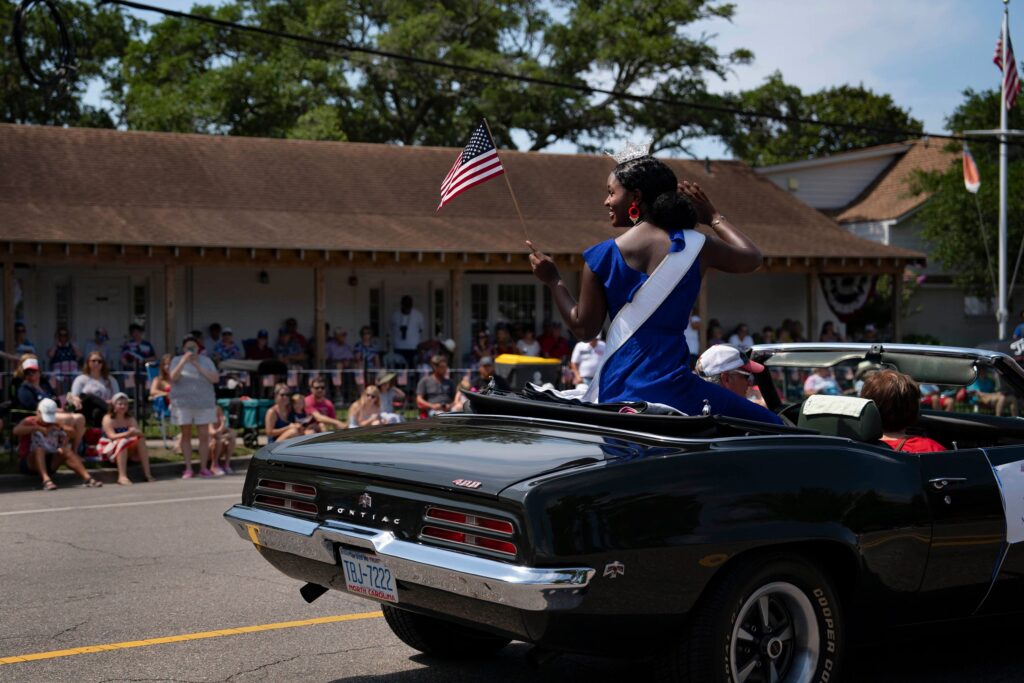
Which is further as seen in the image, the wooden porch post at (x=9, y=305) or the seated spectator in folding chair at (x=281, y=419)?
the wooden porch post at (x=9, y=305)

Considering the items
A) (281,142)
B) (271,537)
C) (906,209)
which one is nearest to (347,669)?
(271,537)

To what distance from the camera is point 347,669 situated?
5.17m

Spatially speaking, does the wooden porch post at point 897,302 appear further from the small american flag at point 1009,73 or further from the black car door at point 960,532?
the black car door at point 960,532

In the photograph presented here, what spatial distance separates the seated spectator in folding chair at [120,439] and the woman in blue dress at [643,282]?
957cm

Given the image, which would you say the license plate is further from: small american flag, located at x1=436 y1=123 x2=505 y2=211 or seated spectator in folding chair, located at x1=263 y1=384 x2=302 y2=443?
seated spectator in folding chair, located at x1=263 y1=384 x2=302 y2=443

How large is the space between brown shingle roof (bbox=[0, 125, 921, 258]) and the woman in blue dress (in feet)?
53.2

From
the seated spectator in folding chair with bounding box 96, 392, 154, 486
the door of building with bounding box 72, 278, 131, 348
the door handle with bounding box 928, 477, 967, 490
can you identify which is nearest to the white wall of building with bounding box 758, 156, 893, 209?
the door of building with bounding box 72, 278, 131, 348

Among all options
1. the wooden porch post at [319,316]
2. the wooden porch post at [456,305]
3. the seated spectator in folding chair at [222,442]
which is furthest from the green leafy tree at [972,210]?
the seated spectator in folding chair at [222,442]

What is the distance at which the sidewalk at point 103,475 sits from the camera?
1302 centimetres

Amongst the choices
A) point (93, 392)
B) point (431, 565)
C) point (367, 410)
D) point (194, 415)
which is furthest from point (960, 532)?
point (93, 392)

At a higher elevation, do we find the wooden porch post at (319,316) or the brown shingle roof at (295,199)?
the brown shingle roof at (295,199)

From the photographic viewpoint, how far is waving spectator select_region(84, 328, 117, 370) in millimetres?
21475

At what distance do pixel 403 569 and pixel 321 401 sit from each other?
38.1 feet

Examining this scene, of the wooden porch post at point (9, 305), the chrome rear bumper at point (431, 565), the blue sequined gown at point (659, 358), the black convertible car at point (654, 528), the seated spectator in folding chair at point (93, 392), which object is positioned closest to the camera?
the chrome rear bumper at point (431, 565)
